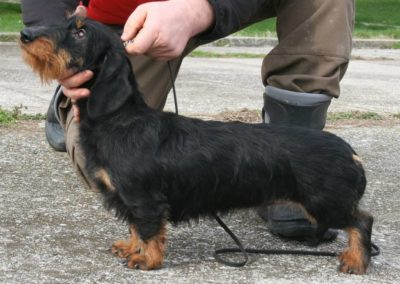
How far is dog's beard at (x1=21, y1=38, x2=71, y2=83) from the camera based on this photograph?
2689 millimetres

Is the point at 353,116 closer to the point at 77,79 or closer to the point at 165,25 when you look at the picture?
the point at 165,25

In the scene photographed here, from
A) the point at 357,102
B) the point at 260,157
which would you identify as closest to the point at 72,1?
the point at 260,157

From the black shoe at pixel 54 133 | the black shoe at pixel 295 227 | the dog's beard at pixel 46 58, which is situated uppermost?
the dog's beard at pixel 46 58

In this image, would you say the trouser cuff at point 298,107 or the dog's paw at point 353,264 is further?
the trouser cuff at point 298,107

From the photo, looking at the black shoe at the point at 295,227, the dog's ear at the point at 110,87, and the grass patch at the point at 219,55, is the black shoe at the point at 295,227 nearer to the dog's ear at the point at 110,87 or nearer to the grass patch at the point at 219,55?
the dog's ear at the point at 110,87

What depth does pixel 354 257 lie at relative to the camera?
3.05 m

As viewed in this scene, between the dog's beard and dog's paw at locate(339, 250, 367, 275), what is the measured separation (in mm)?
1368

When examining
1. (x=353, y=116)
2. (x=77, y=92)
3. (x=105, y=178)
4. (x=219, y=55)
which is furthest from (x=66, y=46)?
(x=219, y=55)

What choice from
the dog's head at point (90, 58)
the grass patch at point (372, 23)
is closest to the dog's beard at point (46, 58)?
the dog's head at point (90, 58)

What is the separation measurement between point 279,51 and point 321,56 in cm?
21

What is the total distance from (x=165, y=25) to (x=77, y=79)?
41cm

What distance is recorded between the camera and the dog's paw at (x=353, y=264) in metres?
3.03

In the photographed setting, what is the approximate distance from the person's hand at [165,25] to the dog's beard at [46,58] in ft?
0.91

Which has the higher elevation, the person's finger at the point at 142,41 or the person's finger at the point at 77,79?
the person's finger at the point at 142,41
